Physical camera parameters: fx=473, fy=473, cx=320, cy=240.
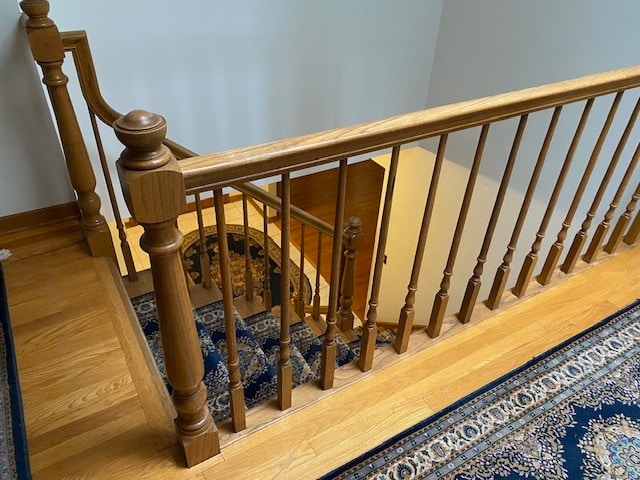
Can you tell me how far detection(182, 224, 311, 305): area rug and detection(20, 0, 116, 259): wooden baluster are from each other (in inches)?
117

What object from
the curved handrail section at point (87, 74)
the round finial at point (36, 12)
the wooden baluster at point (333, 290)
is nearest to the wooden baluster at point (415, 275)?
the wooden baluster at point (333, 290)

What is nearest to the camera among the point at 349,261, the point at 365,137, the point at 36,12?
the point at 365,137

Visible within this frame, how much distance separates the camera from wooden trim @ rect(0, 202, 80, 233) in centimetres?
188

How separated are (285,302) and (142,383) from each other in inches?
23.2

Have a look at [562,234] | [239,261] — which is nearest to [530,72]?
[562,234]

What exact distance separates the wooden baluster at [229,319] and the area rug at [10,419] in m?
0.53

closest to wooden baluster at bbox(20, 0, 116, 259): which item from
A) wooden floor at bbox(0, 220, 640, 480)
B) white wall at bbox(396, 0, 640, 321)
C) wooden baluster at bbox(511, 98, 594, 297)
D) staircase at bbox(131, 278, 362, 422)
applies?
wooden floor at bbox(0, 220, 640, 480)

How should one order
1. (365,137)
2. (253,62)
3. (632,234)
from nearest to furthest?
(365,137), (632,234), (253,62)

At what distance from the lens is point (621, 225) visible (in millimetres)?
2037

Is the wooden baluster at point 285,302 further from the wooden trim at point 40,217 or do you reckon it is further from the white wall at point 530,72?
the white wall at point 530,72

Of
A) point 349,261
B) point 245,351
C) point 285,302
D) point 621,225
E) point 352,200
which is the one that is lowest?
point 352,200

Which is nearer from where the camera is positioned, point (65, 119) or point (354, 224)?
point (65, 119)

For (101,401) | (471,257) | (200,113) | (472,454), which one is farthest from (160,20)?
(471,257)

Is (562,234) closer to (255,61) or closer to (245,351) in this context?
(245,351)
